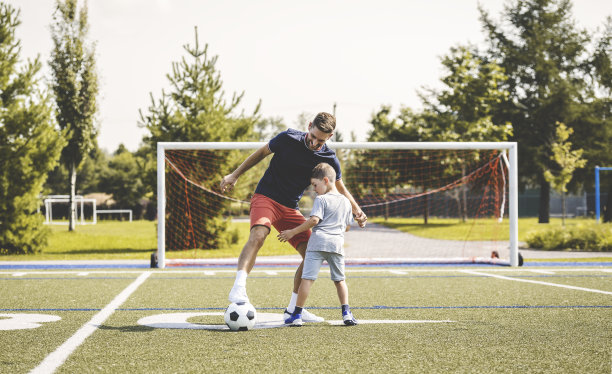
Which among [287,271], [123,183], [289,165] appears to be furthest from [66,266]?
[123,183]

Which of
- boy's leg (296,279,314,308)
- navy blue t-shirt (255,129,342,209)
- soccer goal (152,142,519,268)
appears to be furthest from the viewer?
soccer goal (152,142,519,268)

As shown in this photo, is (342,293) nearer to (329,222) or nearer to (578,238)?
(329,222)

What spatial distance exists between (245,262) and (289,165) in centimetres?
89

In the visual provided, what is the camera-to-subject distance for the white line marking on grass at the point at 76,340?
3566 mm

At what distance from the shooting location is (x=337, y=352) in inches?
156

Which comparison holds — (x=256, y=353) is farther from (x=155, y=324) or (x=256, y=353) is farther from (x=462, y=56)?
(x=462, y=56)

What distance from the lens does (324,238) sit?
16.5 ft

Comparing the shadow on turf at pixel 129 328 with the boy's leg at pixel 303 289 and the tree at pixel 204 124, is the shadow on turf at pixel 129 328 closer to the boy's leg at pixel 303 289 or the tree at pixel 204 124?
the boy's leg at pixel 303 289

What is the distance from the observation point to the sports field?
3.68 meters

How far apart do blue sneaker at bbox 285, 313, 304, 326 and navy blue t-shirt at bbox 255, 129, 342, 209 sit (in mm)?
910

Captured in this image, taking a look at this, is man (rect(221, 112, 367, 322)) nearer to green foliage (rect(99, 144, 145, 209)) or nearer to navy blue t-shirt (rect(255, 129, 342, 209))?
navy blue t-shirt (rect(255, 129, 342, 209))

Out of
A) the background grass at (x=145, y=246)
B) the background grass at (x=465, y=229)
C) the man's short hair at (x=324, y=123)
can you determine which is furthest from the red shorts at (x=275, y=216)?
the background grass at (x=465, y=229)

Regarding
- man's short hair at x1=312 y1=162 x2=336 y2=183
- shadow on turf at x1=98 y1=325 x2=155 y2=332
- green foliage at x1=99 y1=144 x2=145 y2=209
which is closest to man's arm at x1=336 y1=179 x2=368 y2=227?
man's short hair at x1=312 y1=162 x2=336 y2=183

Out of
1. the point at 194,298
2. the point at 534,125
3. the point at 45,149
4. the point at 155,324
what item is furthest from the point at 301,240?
the point at 534,125
